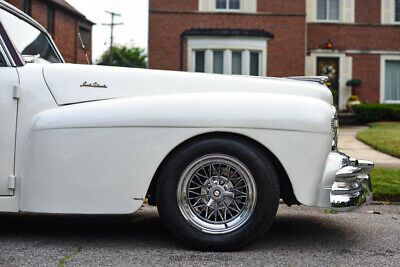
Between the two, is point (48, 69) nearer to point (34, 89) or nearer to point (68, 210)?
point (34, 89)

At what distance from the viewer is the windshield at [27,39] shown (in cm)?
408

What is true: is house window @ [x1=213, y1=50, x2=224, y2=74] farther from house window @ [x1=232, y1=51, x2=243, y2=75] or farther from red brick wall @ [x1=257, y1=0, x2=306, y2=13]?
red brick wall @ [x1=257, y1=0, x2=306, y2=13]

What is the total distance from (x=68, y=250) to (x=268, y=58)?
16.5 metres

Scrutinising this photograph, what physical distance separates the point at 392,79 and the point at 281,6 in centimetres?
621

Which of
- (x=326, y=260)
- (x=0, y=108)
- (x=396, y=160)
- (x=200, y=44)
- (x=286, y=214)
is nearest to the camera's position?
(x=326, y=260)

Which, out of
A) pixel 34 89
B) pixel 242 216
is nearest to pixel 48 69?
pixel 34 89

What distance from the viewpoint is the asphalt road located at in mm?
3330

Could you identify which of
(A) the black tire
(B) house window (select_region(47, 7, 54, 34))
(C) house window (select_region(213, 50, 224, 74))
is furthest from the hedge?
(B) house window (select_region(47, 7, 54, 34))

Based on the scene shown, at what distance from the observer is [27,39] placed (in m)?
4.36

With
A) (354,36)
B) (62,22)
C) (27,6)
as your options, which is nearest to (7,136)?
(354,36)

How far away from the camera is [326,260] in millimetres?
3355

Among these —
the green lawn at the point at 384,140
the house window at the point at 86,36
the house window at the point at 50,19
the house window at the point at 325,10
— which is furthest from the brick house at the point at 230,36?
the house window at the point at 86,36

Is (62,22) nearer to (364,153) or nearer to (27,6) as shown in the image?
(27,6)

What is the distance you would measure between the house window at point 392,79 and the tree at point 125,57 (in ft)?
201
